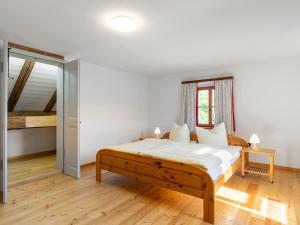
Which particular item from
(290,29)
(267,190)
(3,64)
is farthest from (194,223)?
(3,64)

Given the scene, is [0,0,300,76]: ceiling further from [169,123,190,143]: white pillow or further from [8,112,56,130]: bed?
[8,112,56,130]: bed

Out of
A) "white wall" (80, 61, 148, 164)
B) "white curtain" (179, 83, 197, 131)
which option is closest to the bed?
"white wall" (80, 61, 148, 164)

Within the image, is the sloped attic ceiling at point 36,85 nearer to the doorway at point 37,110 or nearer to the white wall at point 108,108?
the doorway at point 37,110

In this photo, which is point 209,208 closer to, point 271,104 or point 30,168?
point 271,104

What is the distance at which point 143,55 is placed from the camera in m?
3.63

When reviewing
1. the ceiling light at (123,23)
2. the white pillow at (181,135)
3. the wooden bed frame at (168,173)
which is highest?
the ceiling light at (123,23)

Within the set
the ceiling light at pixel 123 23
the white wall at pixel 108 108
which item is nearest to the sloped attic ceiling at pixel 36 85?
the white wall at pixel 108 108

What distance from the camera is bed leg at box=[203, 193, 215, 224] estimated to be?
2.08 meters

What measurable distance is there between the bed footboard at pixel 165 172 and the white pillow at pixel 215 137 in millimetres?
1680

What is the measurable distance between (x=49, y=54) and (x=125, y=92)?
212 centimetres

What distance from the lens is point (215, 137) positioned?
3.87 metres

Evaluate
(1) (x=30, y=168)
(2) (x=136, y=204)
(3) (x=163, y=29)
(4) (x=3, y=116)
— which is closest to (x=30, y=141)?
(1) (x=30, y=168)

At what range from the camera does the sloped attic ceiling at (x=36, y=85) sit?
393 cm

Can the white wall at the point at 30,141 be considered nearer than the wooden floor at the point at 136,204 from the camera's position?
No
